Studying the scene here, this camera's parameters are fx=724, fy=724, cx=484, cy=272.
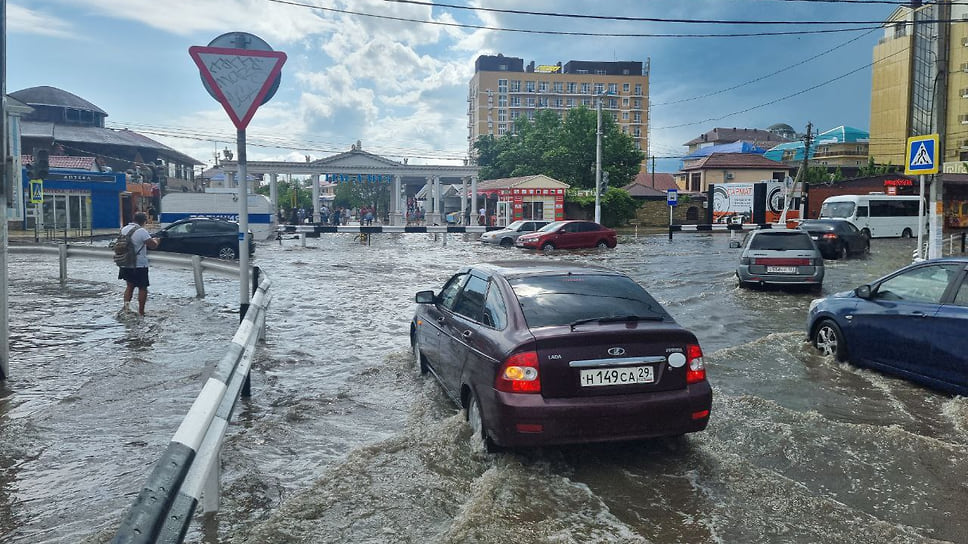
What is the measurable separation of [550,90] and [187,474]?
12475 cm

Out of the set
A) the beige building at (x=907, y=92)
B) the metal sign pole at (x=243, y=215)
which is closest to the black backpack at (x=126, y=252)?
the metal sign pole at (x=243, y=215)

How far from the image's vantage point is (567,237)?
31.3 meters

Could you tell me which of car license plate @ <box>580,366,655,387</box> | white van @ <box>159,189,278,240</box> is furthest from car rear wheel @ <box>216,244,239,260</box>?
car license plate @ <box>580,366,655,387</box>

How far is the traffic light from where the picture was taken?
56.3 feet

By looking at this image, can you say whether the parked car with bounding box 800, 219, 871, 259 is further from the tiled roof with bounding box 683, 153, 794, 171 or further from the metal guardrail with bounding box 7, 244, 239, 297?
the tiled roof with bounding box 683, 153, 794, 171

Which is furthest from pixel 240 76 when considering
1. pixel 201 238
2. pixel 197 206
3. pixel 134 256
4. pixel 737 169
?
pixel 737 169

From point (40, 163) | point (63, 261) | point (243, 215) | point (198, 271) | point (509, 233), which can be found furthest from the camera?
point (509, 233)

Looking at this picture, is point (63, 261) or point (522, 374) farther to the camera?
point (63, 261)

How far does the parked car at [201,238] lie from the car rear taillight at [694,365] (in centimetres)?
1973

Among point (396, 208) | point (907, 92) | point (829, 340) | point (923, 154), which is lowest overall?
point (829, 340)

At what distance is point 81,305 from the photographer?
1297 cm

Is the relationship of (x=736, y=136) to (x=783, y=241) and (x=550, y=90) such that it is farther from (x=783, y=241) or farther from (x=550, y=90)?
(x=783, y=241)

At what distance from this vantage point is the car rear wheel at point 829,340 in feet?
27.1

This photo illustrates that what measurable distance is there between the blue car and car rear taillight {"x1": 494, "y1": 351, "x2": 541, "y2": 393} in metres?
4.35
